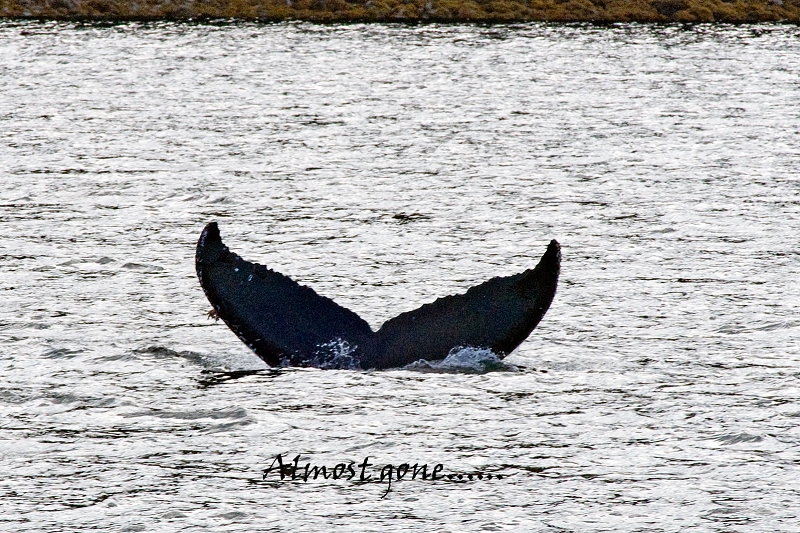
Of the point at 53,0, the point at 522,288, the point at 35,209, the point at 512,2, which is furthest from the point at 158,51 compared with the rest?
the point at 522,288

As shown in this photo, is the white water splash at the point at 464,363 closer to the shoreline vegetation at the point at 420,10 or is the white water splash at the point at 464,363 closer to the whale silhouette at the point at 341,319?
the whale silhouette at the point at 341,319

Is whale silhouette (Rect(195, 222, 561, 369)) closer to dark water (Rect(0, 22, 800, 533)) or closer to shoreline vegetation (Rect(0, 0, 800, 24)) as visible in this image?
dark water (Rect(0, 22, 800, 533))

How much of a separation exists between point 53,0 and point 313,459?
57.5 m

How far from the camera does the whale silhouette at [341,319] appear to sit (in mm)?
13562

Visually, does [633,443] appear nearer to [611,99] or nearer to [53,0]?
[611,99]

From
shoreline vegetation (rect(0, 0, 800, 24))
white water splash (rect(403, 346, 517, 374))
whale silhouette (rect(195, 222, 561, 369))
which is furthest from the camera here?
shoreline vegetation (rect(0, 0, 800, 24))

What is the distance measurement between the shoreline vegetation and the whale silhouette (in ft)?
171

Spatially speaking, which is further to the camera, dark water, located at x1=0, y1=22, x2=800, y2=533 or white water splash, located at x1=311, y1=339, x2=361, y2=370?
white water splash, located at x1=311, y1=339, x2=361, y2=370

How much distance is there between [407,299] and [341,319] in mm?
3651

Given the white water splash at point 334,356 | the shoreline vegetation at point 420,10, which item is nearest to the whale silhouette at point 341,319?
the white water splash at point 334,356

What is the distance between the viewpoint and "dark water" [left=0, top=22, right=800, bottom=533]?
10727 mm

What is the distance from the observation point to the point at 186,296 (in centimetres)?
1748

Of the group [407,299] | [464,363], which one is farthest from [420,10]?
[464,363]

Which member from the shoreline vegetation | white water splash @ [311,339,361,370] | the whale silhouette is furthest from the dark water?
the shoreline vegetation
